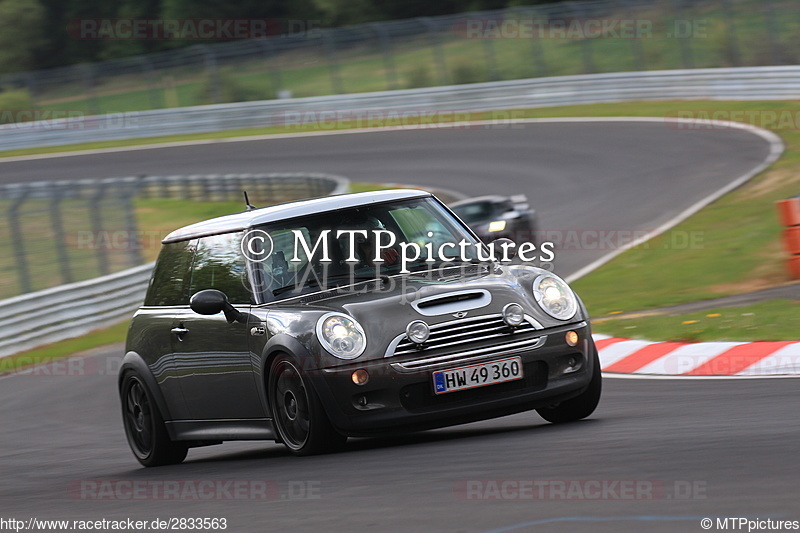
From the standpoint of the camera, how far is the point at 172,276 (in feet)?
27.0

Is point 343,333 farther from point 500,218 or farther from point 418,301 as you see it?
point 500,218

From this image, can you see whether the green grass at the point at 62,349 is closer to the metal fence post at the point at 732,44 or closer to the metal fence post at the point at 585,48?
the metal fence post at the point at 732,44

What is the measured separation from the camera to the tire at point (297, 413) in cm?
657

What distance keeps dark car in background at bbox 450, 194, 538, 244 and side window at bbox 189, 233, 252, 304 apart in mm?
10547

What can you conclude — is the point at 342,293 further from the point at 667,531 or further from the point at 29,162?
the point at 29,162

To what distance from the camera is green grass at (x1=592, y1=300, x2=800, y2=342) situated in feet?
33.6

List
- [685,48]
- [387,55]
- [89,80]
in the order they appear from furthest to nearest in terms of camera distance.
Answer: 1. [89,80]
2. [387,55]
3. [685,48]

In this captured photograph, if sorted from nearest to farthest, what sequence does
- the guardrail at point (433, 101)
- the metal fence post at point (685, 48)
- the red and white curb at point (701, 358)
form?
1. the red and white curb at point (701, 358)
2. the guardrail at point (433, 101)
3. the metal fence post at point (685, 48)

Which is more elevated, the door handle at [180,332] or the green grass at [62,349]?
the door handle at [180,332]

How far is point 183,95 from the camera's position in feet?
133

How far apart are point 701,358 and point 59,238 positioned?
10892mm

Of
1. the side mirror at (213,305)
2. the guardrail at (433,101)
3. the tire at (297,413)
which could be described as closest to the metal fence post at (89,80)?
the guardrail at (433,101)

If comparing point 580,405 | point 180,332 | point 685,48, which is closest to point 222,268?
point 180,332

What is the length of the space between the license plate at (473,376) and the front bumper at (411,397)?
0.03 meters
